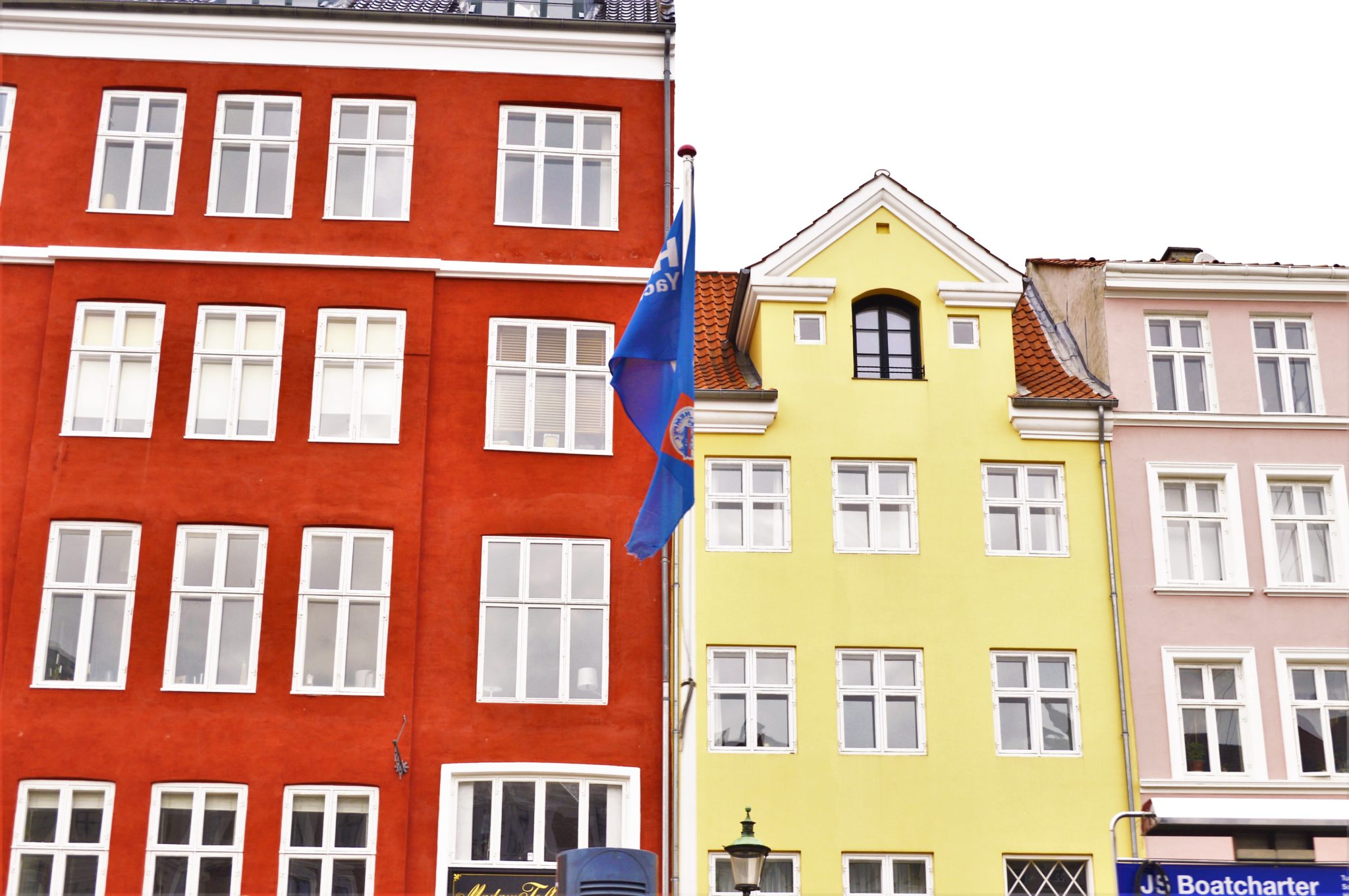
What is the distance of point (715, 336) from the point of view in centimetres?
2773

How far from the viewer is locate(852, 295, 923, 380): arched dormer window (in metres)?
25.8

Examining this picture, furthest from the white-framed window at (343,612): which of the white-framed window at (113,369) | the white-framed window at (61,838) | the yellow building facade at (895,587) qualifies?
the yellow building facade at (895,587)

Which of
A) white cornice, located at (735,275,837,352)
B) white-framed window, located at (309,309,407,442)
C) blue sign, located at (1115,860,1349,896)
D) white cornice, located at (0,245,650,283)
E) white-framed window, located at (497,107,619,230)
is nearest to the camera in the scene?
blue sign, located at (1115,860,1349,896)

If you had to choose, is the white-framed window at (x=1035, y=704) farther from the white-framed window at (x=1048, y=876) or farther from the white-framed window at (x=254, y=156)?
the white-framed window at (x=254, y=156)

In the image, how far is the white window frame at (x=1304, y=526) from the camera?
2475 cm

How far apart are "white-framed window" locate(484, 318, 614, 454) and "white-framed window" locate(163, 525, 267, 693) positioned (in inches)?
148

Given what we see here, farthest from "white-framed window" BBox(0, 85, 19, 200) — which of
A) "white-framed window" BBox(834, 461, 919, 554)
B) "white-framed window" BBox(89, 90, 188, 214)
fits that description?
"white-framed window" BBox(834, 461, 919, 554)

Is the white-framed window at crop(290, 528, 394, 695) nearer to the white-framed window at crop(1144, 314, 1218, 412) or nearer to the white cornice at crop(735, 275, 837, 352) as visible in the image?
the white cornice at crop(735, 275, 837, 352)

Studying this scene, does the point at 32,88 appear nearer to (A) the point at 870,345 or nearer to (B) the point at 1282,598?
(A) the point at 870,345

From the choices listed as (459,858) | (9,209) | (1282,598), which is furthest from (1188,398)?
(9,209)

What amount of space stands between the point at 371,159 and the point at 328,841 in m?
10.1

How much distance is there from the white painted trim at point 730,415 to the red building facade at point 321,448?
2.09 meters

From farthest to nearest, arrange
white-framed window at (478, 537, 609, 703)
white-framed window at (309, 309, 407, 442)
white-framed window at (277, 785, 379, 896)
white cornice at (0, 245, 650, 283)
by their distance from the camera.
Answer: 1. white cornice at (0, 245, 650, 283)
2. white-framed window at (309, 309, 407, 442)
3. white-framed window at (478, 537, 609, 703)
4. white-framed window at (277, 785, 379, 896)

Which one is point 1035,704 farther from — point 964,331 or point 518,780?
point 518,780
